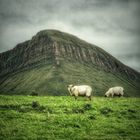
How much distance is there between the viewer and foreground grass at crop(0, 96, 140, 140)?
1736cm

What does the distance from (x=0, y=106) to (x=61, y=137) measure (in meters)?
10.9

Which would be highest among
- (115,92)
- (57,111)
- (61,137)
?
(115,92)

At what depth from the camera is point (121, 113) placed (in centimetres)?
2447

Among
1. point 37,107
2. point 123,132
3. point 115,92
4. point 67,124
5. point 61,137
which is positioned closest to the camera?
point 61,137

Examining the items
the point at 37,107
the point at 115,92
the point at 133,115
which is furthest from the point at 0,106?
the point at 115,92

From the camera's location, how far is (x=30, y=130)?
707 inches

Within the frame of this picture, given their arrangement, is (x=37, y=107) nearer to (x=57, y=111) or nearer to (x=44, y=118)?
(x=57, y=111)

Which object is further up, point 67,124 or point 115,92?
point 115,92

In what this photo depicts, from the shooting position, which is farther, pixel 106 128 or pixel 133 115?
pixel 133 115

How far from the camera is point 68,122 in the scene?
2011 cm

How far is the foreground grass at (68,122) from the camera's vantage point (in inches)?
683

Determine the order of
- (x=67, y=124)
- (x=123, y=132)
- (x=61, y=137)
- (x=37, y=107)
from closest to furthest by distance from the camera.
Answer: (x=61, y=137) → (x=123, y=132) → (x=67, y=124) → (x=37, y=107)

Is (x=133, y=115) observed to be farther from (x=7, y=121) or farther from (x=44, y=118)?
(x=7, y=121)

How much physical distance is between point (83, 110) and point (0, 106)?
8.27 meters
